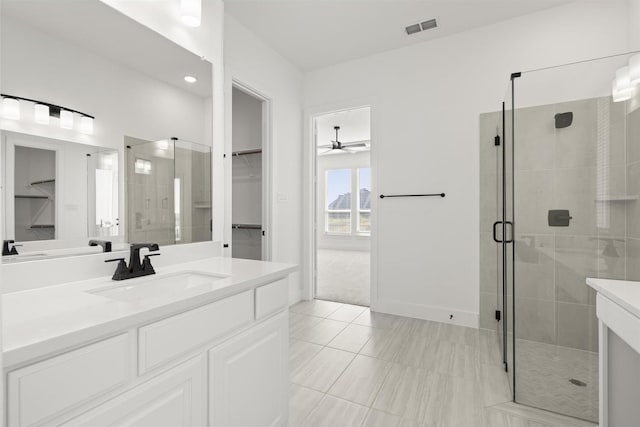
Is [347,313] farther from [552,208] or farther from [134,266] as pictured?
[134,266]

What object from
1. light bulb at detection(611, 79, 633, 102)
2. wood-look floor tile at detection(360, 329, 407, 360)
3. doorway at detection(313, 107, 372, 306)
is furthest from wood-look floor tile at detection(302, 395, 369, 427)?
doorway at detection(313, 107, 372, 306)

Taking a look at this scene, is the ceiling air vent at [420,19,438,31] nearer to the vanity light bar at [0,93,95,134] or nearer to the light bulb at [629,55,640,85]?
the light bulb at [629,55,640,85]

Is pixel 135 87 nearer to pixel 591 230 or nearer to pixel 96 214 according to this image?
pixel 96 214

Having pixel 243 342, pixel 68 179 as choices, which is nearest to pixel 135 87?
pixel 68 179

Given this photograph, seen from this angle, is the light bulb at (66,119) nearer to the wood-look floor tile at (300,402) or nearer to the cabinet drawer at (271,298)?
the cabinet drawer at (271,298)

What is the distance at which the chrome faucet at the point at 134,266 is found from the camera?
1264 mm

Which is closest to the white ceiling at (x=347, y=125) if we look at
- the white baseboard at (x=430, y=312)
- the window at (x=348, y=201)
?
the window at (x=348, y=201)

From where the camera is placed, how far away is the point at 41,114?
1.14 m

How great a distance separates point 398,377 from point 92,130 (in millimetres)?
2200

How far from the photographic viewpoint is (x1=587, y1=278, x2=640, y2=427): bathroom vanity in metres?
1.03

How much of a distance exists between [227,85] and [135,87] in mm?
1125

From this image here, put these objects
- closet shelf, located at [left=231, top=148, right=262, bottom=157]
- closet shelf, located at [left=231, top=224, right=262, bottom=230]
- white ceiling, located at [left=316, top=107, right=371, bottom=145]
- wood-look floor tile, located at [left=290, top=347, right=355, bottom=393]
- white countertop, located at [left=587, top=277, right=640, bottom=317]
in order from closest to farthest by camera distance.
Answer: white countertop, located at [left=587, top=277, right=640, bottom=317]
wood-look floor tile, located at [left=290, top=347, right=355, bottom=393]
closet shelf, located at [left=231, top=148, right=262, bottom=157]
closet shelf, located at [left=231, top=224, right=262, bottom=230]
white ceiling, located at [left=316, top=107, right=371, bottom=145]

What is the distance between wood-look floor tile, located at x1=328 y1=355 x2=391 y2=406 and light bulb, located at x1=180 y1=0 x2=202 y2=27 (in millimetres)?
2298

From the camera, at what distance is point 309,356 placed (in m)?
2.23
